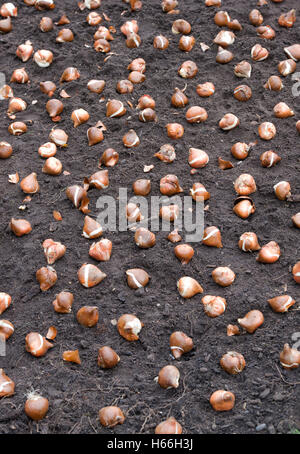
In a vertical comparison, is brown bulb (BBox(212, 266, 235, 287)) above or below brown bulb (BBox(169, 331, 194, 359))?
above

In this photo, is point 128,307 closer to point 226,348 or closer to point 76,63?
point 226,348

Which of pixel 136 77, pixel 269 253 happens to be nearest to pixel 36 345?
pixel 269 253

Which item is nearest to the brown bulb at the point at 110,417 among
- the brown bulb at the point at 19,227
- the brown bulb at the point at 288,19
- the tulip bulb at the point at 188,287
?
the tulip bulb at the point at 188,287

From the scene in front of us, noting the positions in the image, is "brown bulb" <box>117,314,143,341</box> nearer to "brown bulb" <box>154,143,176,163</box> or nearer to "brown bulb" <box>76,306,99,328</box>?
"brown bulb" <box>76,306,99,328</box>

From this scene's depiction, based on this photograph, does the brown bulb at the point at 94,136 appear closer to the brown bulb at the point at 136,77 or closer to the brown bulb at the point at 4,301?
the brown bulb at the point at 136,77

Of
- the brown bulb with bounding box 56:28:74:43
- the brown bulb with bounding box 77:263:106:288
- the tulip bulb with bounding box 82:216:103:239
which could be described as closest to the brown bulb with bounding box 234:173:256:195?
the tulip bulb with bounding box 82:216:103:239

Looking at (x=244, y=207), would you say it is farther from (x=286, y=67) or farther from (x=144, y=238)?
(x=286, y=67)
